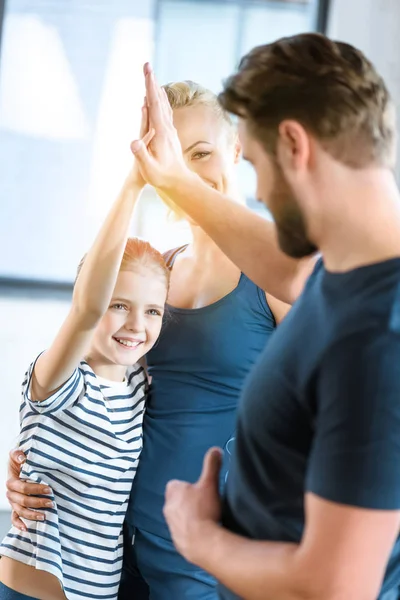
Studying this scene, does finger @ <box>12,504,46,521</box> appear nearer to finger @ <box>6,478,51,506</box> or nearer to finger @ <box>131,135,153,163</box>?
finger @ <box>6,478,51,506</box>

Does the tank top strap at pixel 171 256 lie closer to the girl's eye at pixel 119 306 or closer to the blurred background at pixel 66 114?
the girl's eye at pixel 119 306

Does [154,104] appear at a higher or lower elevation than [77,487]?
higher

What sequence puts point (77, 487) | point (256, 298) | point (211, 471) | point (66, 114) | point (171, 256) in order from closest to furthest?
1. point (211, 471)
2. point (77, 487)
3. point (256, 298)
4. point (171, 256)
5. point (66, 114)

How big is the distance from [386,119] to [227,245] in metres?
0.43

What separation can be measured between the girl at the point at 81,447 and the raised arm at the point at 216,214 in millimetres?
50

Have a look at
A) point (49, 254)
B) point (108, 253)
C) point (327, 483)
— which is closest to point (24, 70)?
point (49, 254)

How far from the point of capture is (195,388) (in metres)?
1.42

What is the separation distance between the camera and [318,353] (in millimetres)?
760

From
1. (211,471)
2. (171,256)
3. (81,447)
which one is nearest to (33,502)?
(81,447)

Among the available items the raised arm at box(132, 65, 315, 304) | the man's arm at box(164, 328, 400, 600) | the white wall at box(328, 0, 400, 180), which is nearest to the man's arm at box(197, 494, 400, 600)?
the man's arm at box(164, 328, 400, 600)

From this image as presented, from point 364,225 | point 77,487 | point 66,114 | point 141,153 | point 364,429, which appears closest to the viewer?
point 364,429

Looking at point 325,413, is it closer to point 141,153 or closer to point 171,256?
point 141,153

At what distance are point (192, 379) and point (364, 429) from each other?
739 millimetres

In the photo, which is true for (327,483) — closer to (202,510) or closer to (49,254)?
(202,510)
